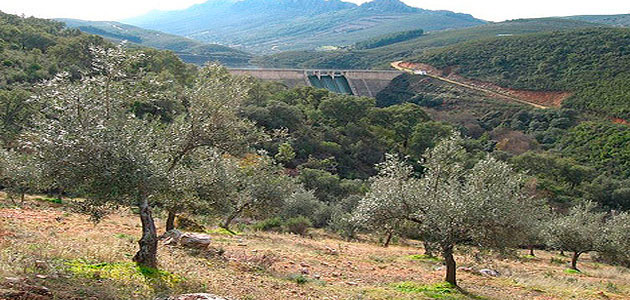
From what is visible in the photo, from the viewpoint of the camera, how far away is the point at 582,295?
15.8 m

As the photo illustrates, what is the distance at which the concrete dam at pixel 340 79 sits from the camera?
324ft

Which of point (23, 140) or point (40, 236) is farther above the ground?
point (23, 140)

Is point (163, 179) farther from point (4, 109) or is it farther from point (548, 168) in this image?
point (548, 168)

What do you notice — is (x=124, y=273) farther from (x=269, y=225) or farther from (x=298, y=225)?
(x=298, y=225)

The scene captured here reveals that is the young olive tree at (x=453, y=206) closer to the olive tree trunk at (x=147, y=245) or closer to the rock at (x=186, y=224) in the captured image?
the olive tree trunk at (x=147, y=245)

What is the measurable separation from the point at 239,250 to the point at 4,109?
1233 inches

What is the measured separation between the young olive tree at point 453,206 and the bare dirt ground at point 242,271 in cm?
91

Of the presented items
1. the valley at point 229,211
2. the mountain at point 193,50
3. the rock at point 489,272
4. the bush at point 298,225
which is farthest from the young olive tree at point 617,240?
the mountain at point 193,50

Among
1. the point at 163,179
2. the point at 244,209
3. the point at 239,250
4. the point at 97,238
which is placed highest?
the point at 163,179

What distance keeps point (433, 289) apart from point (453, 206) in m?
2.69

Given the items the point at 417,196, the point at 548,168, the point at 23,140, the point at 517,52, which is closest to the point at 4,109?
the point at 23,140

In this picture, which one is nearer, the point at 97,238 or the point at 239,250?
the point at 97,238

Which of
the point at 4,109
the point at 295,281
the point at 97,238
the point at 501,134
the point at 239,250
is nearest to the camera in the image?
A: the point at 295,281

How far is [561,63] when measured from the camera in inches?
3602
